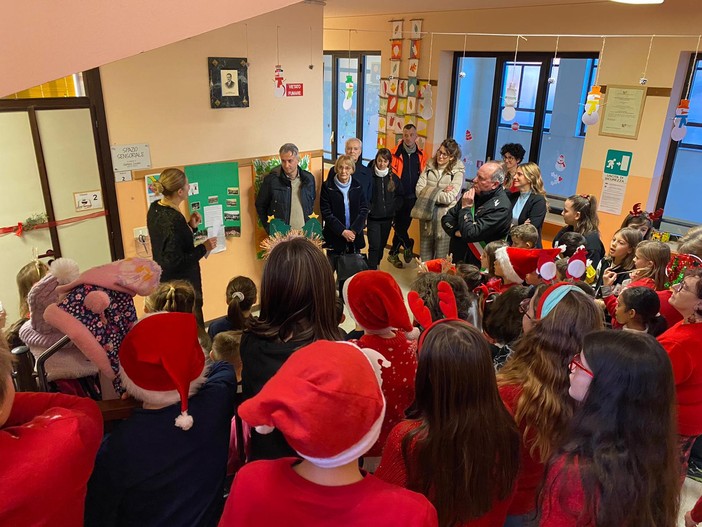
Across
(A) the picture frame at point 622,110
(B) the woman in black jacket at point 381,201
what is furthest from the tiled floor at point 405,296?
(A) the picture frame at point 622,110

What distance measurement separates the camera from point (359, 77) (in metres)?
6.78

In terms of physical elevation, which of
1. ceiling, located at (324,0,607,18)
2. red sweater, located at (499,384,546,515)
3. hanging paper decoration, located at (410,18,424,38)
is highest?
ceiling, located at (324,0,607,18)

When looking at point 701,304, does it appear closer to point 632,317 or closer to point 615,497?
point 632,317

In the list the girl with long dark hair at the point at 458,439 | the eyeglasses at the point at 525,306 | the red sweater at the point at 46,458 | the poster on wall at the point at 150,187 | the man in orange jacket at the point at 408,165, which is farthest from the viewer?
the man in orange jacket at the point at 408,165

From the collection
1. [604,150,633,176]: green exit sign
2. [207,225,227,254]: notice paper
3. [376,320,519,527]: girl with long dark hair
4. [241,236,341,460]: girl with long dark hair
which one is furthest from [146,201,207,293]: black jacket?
[604,150,633,176]: green exit sign

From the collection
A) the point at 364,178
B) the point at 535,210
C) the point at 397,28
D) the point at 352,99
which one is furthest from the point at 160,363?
the point at 352,99

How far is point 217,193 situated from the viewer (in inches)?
163

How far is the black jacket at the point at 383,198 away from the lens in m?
4.94

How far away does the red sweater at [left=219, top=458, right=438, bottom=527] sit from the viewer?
3.18ft

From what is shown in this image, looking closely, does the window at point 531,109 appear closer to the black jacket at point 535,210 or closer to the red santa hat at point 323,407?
the black jacket at point 535,210

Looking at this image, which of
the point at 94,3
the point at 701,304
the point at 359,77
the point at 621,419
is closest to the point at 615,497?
the point at 621,419

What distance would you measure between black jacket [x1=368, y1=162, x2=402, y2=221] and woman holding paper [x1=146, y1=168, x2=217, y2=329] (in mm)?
2028

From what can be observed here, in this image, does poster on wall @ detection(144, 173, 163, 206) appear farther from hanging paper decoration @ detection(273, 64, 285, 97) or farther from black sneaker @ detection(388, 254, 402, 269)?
black sneaker @ detection(388, 254, 402, 269)

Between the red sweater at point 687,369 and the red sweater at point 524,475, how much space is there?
778 millimetres
